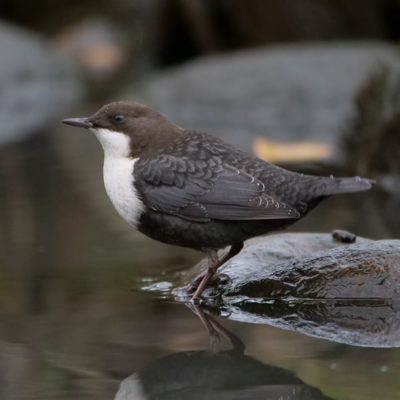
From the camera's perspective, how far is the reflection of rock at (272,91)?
34.3 ft

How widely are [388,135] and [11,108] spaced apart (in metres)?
4.43

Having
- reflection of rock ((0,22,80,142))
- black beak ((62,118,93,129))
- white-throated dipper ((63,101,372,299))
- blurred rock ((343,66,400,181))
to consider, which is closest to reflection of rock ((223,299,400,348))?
white-throated dipper ((63,101,372,299))

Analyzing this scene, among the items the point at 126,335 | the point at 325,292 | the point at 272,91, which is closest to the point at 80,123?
the point at 126,335

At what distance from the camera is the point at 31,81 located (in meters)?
12.1

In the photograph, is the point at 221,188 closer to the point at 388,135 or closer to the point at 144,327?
the point at 144,327

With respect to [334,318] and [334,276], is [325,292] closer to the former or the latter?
[334,276]

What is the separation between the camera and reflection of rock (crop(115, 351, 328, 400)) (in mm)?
3877

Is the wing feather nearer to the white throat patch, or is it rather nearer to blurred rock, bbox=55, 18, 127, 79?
the white throat patch

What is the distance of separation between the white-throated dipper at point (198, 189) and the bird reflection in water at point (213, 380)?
720mm

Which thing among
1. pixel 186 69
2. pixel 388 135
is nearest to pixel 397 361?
pixel 388 135

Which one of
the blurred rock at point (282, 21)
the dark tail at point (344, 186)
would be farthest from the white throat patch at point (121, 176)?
the blurred rock at point (282, 21)

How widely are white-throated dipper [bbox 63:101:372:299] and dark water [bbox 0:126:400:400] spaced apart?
A: 35 centimetres

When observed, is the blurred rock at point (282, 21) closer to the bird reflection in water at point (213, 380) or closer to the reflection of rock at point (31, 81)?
the reflection of rock at point (31, 81)

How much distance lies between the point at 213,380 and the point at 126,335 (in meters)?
0.74
